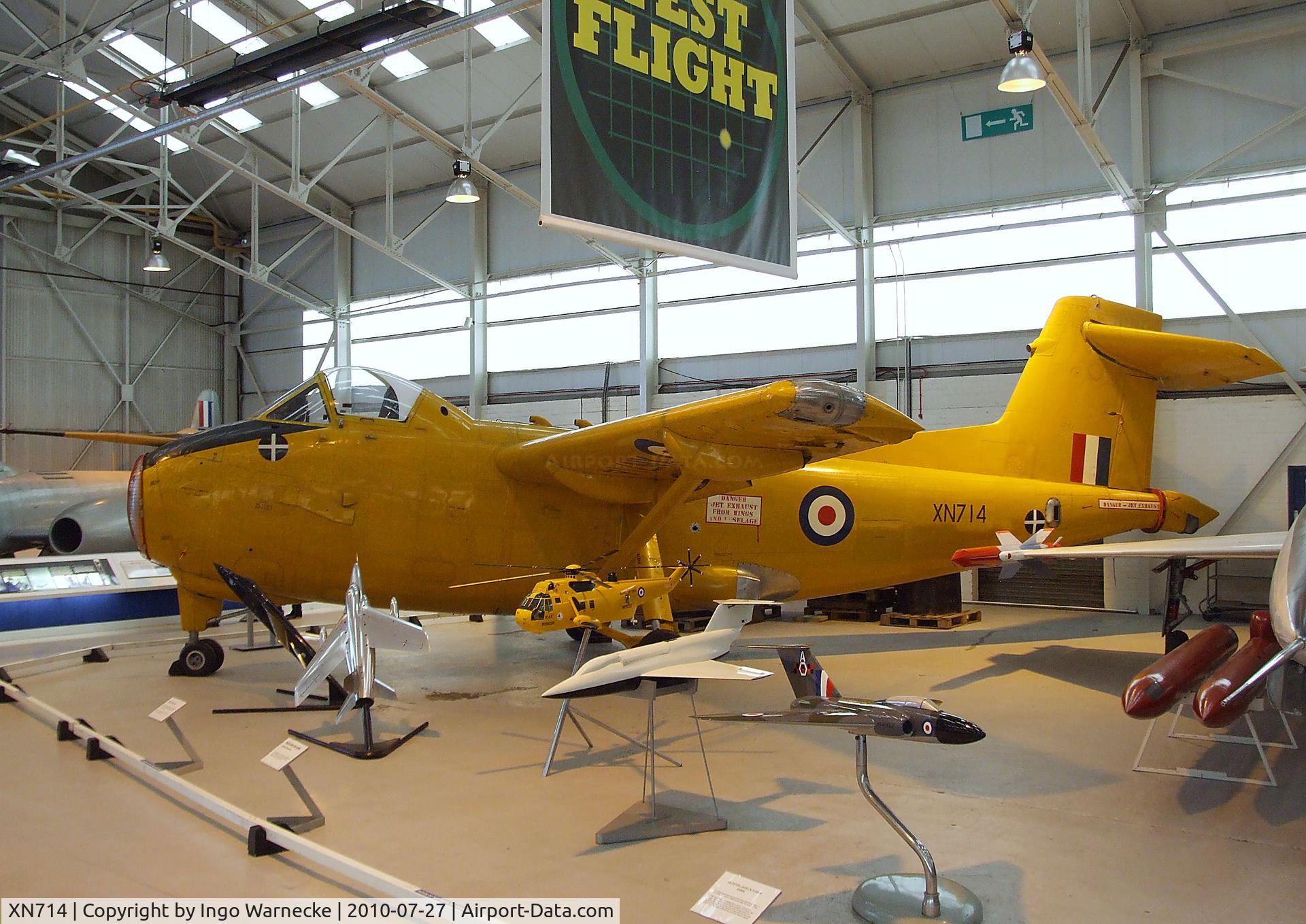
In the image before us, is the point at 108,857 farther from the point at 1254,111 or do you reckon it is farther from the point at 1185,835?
the point at 1254,111

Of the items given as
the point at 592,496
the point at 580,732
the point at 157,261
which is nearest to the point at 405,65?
the point at 157,261

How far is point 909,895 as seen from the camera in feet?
11.5

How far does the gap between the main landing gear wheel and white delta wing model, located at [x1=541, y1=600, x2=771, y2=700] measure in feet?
17.2

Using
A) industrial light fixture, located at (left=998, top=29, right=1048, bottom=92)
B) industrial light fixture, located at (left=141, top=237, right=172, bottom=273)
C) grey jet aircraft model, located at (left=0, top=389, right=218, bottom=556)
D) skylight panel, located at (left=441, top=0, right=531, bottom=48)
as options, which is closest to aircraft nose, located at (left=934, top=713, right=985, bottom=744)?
industrial light fixture, located at (left=998, top=29, right=1048, bottom=92)

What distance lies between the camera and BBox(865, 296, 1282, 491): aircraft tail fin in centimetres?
962

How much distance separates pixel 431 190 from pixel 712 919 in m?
20.2

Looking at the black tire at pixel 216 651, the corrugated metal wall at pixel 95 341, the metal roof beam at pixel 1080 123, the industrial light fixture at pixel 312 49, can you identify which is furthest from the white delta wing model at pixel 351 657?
the corrugated metal wall at pixel 95 341

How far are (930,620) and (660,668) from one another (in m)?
8.28

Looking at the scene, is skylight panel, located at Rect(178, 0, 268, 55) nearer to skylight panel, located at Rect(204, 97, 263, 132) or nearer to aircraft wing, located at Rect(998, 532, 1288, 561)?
skylight panel, located at Rect(204, 97, 263, 132)

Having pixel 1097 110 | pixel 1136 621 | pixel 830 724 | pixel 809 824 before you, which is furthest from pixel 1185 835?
pixel 1097 110

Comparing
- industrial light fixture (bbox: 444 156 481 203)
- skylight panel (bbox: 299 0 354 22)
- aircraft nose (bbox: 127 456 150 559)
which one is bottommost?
aircraft nose (bbox: 127 456 150 559)

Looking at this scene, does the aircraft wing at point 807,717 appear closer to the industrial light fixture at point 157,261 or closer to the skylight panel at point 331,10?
the skylight panel at point 331,10

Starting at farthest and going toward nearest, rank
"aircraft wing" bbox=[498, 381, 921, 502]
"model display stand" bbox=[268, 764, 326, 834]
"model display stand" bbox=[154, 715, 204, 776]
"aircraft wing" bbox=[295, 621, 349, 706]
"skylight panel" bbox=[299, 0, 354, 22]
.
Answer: "skylight panel" bbox=[299, 0, 354, 22], "aircraft wing" bbox=[498, 381, 921, 502], "model display stand" bbox=[154, 715, 204, 776], "aircraft wing" bbox=[295, 621, 349, 706], "model display stand" bbox=[268, 764, 326, 834]

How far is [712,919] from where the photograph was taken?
3.41 meters
